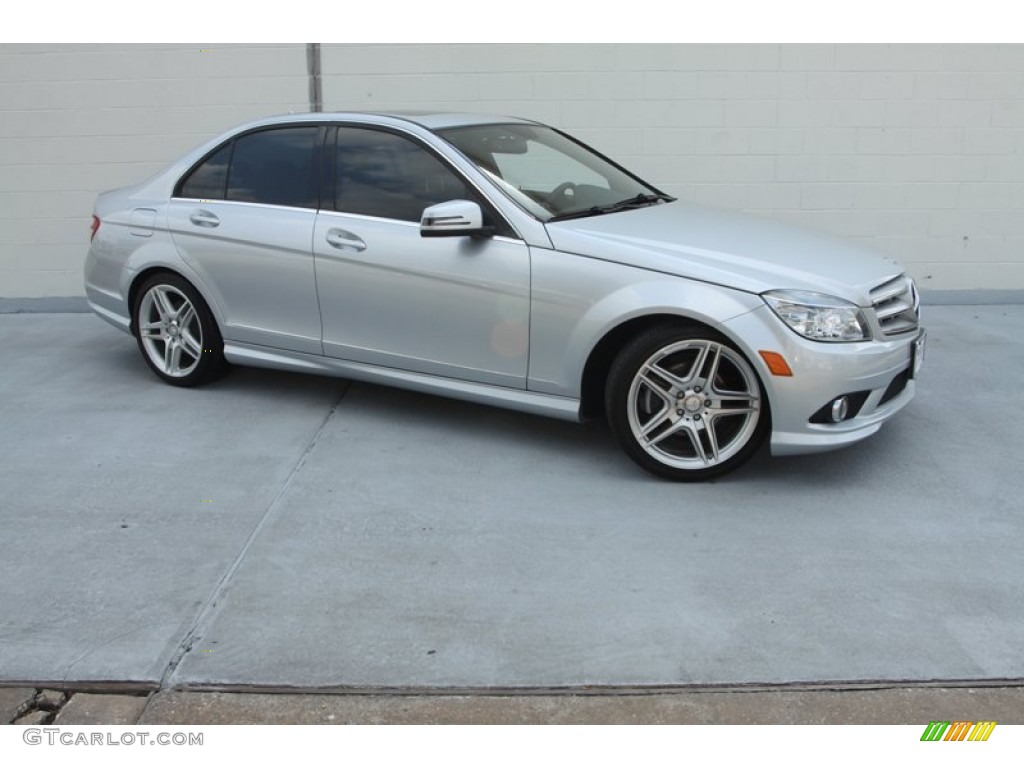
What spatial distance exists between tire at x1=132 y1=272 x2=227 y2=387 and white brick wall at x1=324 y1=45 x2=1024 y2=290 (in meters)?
2.53

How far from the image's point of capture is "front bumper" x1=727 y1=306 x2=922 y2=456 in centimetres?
463

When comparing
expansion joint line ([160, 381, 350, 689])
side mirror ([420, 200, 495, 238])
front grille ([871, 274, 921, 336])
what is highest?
side mirror ([420, 200, 495, 238])

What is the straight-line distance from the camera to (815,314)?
4691 mm

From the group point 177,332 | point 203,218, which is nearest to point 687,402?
point 203,218

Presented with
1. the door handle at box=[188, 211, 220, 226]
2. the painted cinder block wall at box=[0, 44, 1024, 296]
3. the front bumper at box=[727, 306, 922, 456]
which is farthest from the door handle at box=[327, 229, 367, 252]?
the painted cinder block wall at box=[0, 44, 1024, 296]

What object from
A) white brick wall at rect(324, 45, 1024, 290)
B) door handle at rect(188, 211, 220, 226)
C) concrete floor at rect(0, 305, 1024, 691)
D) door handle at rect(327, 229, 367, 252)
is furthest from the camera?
white brick wall at rect(324, 45, 1024, 290)

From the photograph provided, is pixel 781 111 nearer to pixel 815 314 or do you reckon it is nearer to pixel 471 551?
pixel 815 314

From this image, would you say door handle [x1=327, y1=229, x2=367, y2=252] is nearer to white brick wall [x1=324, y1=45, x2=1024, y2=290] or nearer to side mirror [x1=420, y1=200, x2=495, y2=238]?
side mirror [x1=420, y1=200, x2=495, y2=238]

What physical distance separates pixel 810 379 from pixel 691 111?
4051 mm

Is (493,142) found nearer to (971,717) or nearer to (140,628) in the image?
(140,628)

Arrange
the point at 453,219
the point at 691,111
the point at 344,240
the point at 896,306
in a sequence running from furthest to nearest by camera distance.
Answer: the point at 691,111 → the point at 344,240 → the point at 453,219 → the point at 896,306

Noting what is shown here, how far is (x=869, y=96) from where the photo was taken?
8156mm

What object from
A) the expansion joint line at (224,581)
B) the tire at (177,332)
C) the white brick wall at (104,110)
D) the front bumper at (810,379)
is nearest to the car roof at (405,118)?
the tire at (177,332)
